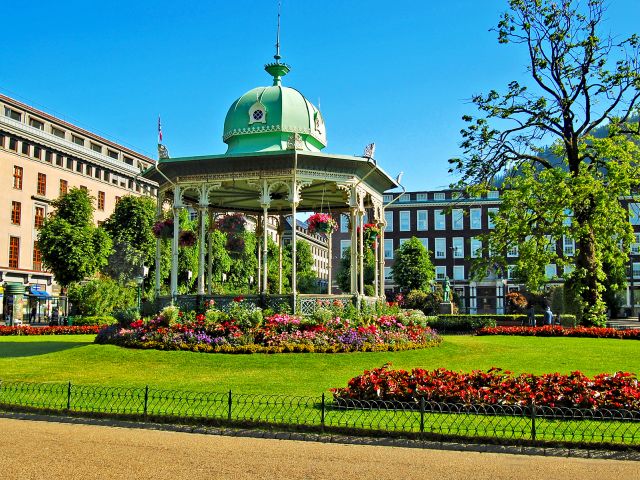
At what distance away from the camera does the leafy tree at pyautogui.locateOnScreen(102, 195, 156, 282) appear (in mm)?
53562

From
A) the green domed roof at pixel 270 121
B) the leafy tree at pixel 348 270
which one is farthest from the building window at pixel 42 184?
the green domed roof at pixel 270 121

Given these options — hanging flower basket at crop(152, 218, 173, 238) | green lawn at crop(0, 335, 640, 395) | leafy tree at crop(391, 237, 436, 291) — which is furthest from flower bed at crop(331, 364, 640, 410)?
leafy tree at crop(391, 237, 436, 291)

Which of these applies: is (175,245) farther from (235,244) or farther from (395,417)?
(395,417)

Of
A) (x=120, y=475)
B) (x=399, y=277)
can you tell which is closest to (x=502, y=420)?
(x=120, y=475)

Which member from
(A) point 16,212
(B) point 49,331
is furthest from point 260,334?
(A) point 16,212

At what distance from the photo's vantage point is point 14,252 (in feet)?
188

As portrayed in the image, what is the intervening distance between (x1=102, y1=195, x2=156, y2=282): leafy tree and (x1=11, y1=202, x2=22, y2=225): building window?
8026 millimetres

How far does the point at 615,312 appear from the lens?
72.1 m

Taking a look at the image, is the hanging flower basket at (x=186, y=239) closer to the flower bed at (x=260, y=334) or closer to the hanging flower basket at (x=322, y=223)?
the flower bed at (x=260, y=334)

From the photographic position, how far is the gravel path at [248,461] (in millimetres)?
8039

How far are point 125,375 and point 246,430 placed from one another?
686cm

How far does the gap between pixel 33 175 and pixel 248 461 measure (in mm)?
57315

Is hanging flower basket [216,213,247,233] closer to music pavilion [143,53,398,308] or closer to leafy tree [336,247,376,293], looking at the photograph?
music pavilion [143,53,398,308]

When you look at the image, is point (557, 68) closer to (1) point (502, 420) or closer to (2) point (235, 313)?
(2) point (235, 313)
